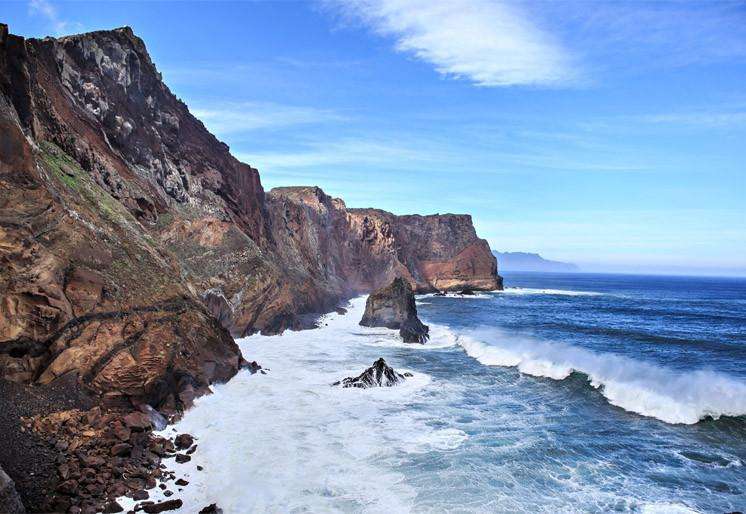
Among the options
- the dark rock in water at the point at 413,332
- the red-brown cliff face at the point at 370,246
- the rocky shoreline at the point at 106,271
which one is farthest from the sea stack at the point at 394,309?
the red-brown cliff face at the point at 370,246

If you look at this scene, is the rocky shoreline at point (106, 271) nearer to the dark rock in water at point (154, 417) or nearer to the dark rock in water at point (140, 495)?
the dark rock in water at point (154, 417)

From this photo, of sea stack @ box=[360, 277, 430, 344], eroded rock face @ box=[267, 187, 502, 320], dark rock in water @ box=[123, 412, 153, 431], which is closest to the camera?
dark rock in water @ box=[123, 412, 153, 431]

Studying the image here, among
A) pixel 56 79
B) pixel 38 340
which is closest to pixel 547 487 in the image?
pixel 38 340

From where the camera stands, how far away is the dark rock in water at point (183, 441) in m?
14.5

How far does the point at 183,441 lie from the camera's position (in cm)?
1457

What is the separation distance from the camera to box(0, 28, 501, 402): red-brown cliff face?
1471 centimetres

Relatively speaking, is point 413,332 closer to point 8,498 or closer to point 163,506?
point 163,506

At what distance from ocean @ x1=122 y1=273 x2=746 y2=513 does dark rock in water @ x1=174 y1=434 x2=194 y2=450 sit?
0.34 m

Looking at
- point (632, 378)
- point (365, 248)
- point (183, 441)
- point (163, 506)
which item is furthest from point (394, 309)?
point (365, 248)

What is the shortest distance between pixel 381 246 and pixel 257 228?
51112 mm

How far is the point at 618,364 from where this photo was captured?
29.8 meters

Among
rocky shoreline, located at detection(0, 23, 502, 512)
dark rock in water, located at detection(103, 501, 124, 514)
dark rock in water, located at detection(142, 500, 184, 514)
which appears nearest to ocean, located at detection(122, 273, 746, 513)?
dark rock in water, located at detection(142, 500, 184, 514)

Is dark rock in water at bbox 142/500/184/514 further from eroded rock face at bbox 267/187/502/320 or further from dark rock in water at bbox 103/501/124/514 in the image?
eroded rock face at bbox 267/187/502/320

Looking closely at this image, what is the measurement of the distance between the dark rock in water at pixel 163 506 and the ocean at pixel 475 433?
51 centimetres
